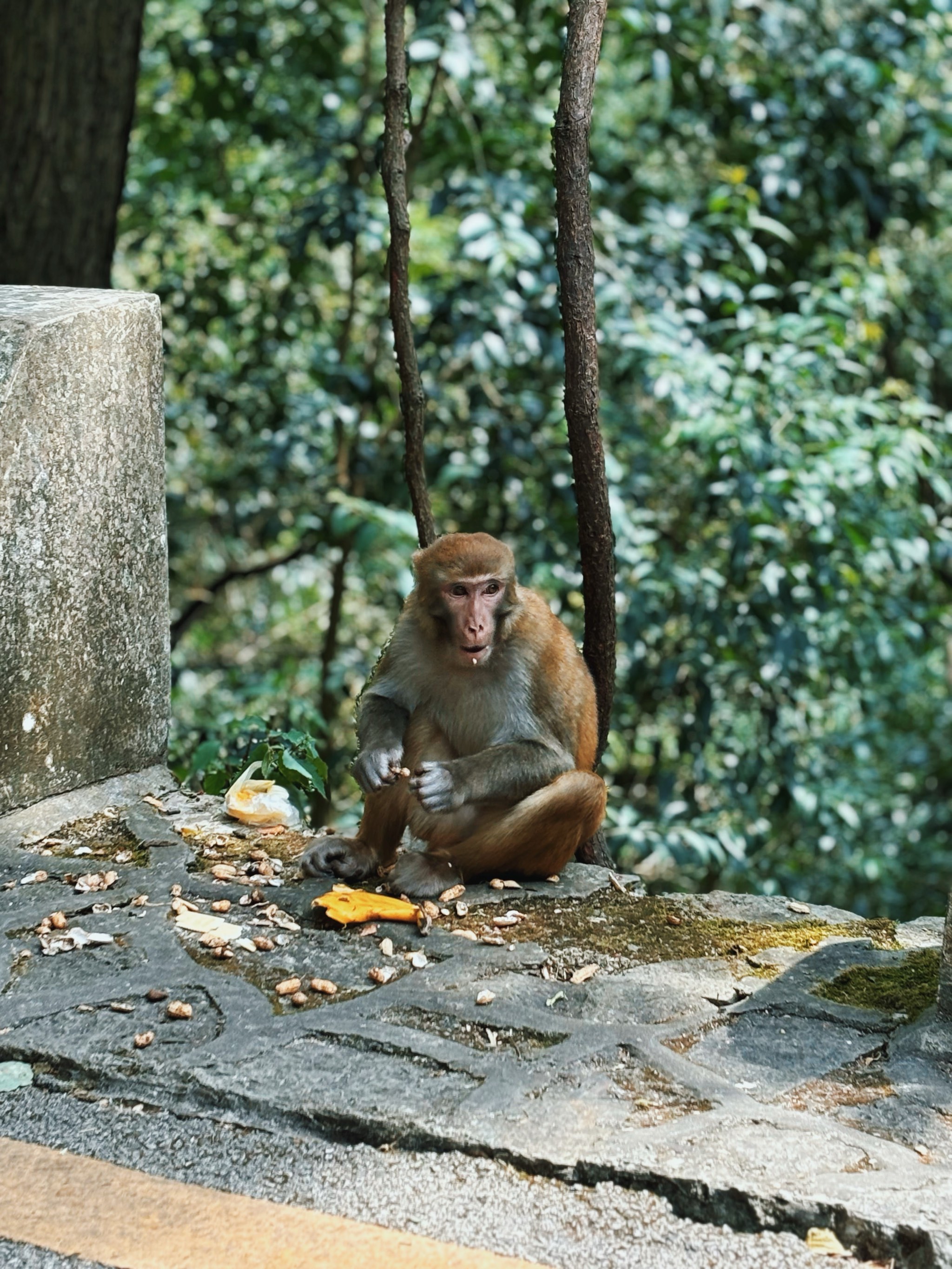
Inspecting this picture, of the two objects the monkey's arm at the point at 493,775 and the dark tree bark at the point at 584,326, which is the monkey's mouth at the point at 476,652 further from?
the dark tree bark at the point at 584,326

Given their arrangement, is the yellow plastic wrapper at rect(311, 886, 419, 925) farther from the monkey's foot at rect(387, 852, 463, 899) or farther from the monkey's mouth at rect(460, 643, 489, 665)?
the monkey's mouth at rect(460, 643, 489, 665)

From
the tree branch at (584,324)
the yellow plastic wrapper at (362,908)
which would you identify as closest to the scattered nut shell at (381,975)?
the yellow plastic wrapper at (362,908)

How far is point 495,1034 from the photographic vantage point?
3.13 metres

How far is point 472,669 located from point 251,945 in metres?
1.06

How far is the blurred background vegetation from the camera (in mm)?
6312

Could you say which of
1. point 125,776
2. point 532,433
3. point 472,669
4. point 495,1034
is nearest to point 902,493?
point 532,433

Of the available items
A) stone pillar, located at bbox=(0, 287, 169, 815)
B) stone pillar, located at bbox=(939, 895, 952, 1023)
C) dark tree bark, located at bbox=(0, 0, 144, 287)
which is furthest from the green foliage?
dark tree bark, located at bbox=(0, 0, 144, 287)

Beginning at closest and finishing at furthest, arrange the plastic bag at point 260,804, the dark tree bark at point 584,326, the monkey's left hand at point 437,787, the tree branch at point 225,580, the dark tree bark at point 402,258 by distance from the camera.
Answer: the monkey's left hand at point 437,787 → the dark tree bark at point 584,326 → the plastic bag at point 260,804 → the dark tree bark at point 402,258 → the tree branch at point 225,580

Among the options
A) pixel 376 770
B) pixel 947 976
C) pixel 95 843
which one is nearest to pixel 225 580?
pixel 95 843

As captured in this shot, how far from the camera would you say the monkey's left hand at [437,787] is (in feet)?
12.7

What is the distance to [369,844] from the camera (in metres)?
4.17

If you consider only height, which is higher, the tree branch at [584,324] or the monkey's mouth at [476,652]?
the tree branch at [584,324]

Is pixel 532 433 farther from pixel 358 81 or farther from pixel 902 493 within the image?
pixel 358 81

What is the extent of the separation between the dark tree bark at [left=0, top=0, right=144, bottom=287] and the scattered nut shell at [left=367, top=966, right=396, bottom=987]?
4058 mm
